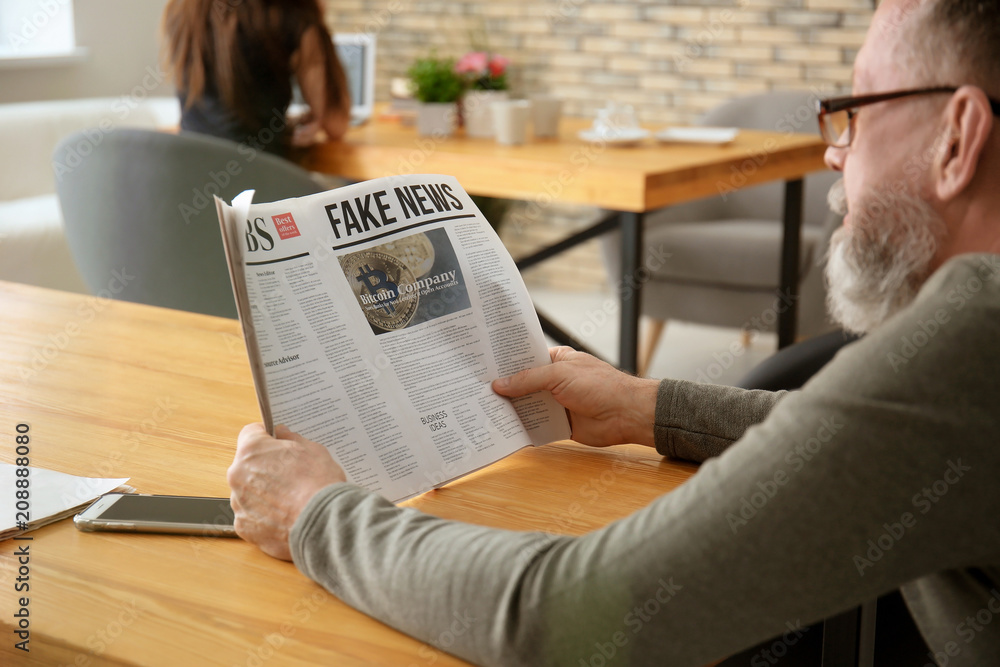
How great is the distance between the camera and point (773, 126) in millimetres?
3197

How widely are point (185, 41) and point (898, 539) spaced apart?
229 cm

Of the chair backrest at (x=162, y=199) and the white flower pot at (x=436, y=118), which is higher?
the white flower pot at (x=436, y=118)

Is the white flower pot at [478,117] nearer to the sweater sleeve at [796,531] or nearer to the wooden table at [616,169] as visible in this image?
the wooden table at [616,169]

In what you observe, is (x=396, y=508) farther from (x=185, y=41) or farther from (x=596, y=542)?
(x=185, y=41)

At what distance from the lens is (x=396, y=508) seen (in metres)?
0.68

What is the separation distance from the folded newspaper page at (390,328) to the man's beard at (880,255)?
0.88 feet

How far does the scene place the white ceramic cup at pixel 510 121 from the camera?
2.45m

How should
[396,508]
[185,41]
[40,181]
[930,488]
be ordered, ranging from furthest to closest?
[40,181], [185,41], [396,508], [930,488]

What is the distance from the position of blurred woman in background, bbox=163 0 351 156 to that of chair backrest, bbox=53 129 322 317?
1.37ft

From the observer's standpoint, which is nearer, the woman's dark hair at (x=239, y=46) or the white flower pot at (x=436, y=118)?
the woman's dark hair at (x=239, y=46)

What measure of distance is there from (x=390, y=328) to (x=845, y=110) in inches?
16.0

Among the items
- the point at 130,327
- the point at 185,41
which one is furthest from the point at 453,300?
the point at 185,41

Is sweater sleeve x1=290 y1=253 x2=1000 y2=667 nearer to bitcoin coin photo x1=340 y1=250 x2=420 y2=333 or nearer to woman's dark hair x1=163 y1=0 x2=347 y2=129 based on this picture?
bitcoin coin photo x1=340 y1=250 x2=420 y2=333

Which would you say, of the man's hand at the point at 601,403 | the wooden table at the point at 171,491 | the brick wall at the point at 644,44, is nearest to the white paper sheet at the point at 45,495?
the wooden table at the point at 171,491
